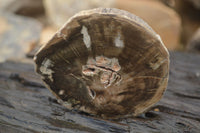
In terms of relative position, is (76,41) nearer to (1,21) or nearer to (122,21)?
(122,21)

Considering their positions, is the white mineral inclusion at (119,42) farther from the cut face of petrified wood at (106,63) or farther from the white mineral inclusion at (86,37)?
the white mineral inclusion at (86,37)

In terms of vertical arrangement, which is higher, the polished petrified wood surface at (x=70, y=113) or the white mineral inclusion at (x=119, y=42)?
the white mineral inclusion at (x=119, y=42)

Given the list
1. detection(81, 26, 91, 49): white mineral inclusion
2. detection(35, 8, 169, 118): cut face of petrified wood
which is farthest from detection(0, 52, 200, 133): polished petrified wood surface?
detection(81, 26, 91, 49): white mineral inclusion

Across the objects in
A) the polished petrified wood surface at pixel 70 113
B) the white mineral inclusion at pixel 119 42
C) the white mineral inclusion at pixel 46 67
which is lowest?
the polished petrified wood surface at pixel 70 113

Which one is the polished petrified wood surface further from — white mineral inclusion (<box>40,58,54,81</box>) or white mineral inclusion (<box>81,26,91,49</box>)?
white mineral inclusion (<box>81,26,91,49</box>)

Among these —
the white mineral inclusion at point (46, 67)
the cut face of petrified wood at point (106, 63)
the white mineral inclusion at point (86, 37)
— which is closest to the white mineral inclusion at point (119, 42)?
the cut face of petrified wood at point (106, 63)

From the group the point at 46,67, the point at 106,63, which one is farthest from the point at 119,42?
the point at 46,67

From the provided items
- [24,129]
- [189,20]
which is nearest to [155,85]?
[24,129]
